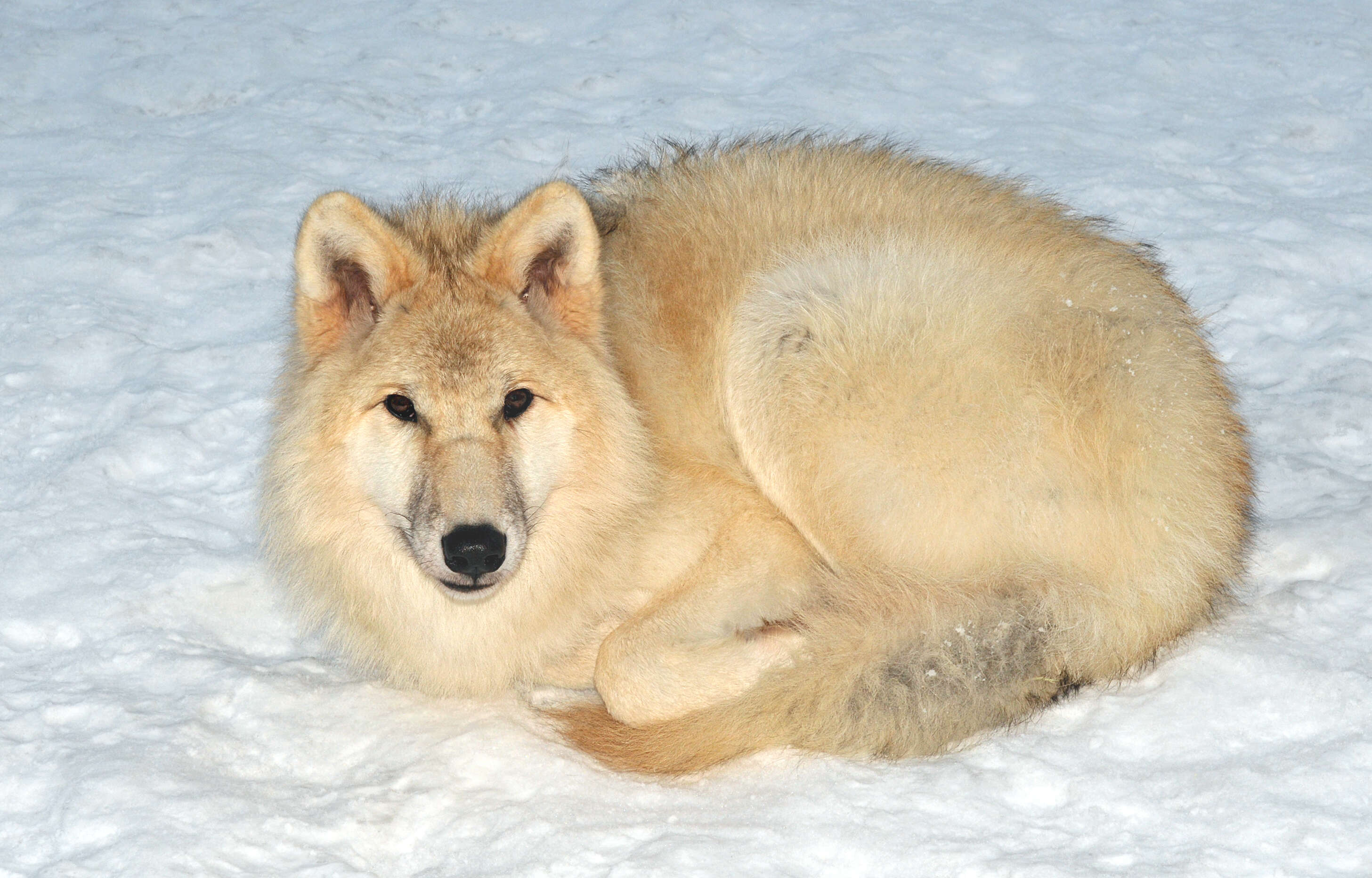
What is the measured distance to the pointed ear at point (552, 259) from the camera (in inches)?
143

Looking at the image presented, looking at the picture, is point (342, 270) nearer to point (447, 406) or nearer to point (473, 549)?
point (447, 406)

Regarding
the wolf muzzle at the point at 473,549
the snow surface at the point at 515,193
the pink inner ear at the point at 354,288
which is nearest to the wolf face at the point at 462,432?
the wolf muzzle at the point at 473,549

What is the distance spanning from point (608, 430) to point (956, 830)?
148 cm

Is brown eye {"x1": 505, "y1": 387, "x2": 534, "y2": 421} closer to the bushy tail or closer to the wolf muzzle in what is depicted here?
the wolf muzzle

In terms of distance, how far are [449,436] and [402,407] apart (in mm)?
191

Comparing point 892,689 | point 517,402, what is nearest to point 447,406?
point 517,402

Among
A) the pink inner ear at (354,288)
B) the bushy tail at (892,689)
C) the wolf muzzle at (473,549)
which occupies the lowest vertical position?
the bushy tail at (892,689)

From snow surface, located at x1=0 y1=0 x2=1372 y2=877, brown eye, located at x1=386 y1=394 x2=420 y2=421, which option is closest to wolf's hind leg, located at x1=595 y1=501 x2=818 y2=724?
snow surface, located at x1=0 y1=0 x2=1372 y2=877

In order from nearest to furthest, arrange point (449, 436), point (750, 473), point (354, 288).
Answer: point (449, 436)
point (354, 288)
point (750, 473)

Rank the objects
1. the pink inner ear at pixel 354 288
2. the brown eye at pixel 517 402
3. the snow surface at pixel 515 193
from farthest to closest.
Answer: the pink inner ear at pixel 354 288 < the brown eye at pixel 517 402 < the snow surface at pixel 515 193

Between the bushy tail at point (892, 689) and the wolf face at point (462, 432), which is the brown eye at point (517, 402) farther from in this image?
the bushy tail at point (892, 689)

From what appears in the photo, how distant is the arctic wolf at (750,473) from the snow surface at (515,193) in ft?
0.74

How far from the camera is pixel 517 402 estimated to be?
3.62 metres

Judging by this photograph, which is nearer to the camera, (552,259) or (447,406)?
(447,406)
